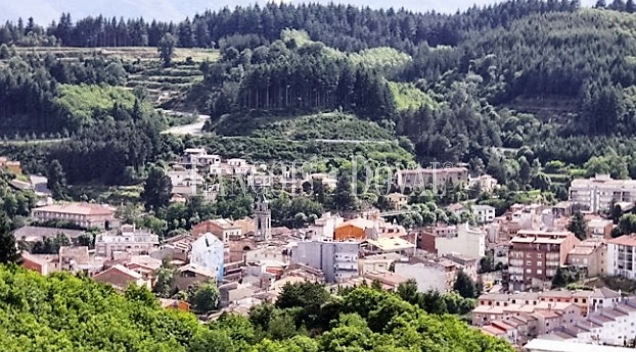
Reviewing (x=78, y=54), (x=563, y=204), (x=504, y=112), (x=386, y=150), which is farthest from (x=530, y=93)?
(x=78, y=54)

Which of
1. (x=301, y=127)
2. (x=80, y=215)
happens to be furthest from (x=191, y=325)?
(x=301, y=127)

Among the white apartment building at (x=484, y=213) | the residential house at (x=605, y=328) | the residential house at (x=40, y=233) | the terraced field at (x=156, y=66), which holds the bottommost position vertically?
the residential house at (x=605, y=328)

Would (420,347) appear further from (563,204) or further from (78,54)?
(78,54)

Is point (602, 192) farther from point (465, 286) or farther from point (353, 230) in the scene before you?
point (465, 286)

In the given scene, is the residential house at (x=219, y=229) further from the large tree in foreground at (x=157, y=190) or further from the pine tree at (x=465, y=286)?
the pine tree at (x=465, y=286)

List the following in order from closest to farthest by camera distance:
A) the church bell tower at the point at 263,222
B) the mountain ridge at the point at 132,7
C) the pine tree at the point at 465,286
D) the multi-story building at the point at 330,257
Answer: the pine tree at the point at 465,286
the multi-story building at the point at 330,257
the church bell tower at the point at 263,222
the mountain ridge at the point at 132,7

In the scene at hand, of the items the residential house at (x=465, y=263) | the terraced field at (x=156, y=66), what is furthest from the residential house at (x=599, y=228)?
the terraced field at (x=156, y=66)
